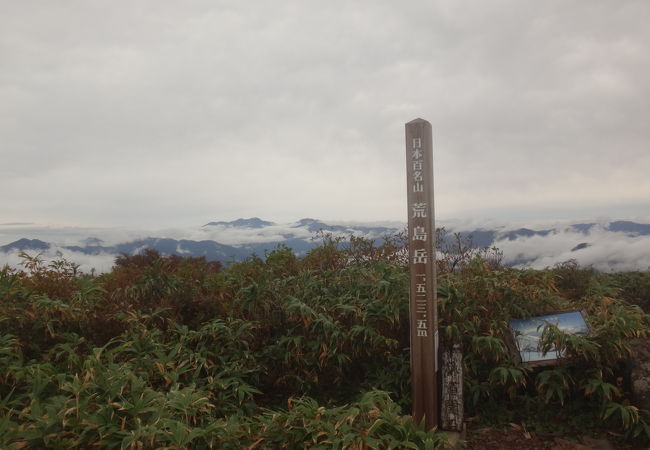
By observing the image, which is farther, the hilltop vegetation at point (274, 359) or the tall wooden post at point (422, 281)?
the tall wooden post at point (422, 281)

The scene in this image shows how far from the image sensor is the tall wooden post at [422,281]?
4.89 metres

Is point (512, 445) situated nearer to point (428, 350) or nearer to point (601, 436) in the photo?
point (601, 436)

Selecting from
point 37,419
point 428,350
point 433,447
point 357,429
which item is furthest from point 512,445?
point 37,419

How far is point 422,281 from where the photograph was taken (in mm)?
4945

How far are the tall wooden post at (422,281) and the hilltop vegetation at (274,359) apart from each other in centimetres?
47

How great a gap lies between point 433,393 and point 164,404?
2710 millimetres

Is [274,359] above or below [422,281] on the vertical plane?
below

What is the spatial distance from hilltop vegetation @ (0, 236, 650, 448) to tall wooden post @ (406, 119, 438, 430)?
1.54 feet

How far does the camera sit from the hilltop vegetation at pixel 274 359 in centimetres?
377

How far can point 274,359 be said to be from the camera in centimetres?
577

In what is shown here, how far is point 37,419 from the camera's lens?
349 centimetres

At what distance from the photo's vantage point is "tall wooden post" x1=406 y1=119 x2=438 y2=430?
4.89 metres

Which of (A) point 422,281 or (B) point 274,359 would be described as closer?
(A) point 422,281

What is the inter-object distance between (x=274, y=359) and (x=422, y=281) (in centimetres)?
215
